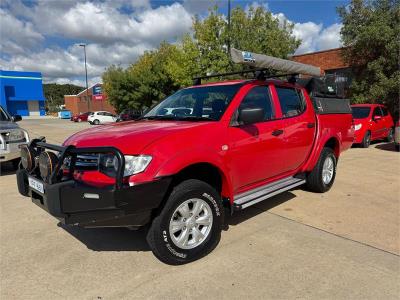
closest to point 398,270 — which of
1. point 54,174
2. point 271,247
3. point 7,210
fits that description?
point 271,247

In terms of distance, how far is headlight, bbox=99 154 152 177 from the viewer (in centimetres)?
299

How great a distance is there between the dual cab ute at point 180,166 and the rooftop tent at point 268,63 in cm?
25

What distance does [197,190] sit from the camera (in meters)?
3.37

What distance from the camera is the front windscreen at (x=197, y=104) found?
4.05 metres

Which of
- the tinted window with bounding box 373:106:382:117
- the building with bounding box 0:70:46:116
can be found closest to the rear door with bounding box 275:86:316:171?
the tinted window with bounding box 373:106:382:117

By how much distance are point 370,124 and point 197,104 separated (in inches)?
363

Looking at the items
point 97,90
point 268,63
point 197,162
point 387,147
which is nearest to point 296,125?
point 268,63

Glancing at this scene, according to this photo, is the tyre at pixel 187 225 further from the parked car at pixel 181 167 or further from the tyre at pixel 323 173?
the tyre at pixel 323 173

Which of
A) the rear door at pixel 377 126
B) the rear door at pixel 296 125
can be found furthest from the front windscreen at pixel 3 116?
the rear door at pixel 377 126

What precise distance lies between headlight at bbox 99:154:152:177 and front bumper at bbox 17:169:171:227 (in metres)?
0.16

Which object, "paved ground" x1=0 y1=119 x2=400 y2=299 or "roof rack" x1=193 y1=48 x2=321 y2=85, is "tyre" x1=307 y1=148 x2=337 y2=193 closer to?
"paved ground" x1=0 y1=119 x2=400 y2=299

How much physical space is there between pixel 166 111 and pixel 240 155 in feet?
4.33

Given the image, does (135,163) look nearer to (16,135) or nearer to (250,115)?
(250,115)

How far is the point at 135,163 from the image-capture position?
3.02m
